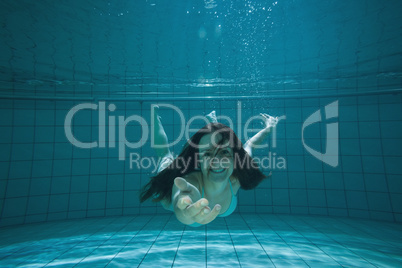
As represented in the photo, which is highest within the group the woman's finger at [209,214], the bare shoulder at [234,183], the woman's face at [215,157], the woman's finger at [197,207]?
the woman's face at [215,157]

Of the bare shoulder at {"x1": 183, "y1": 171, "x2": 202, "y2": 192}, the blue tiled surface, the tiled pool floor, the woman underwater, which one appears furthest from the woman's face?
the blue tiled surface

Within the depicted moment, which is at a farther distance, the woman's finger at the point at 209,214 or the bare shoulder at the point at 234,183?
the bare shoulder at the point at 234,183

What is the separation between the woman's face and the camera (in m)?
2.22

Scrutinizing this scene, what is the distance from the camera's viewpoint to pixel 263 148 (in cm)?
655

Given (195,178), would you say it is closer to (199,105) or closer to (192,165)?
(192,165)

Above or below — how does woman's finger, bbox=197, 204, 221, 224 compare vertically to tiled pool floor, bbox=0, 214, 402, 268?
above

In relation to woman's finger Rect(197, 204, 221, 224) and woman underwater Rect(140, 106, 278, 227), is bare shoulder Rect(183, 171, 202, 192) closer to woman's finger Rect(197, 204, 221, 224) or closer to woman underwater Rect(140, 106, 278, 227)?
woman underwater Rect(140, 106, 278, 227)

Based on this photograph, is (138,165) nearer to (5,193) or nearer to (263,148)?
(5,193)

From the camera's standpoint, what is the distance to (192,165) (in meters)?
2.75

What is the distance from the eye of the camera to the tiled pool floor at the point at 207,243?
3396 mm

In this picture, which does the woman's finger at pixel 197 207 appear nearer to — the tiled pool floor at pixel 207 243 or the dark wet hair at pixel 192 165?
the dark wet hair at pixel 192 165

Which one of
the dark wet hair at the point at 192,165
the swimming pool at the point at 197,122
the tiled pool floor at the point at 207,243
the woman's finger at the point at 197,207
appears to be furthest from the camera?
the swimming pool at the point at 197,122

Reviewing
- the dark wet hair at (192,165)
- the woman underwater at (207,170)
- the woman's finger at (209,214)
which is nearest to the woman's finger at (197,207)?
the woman's finger at (209,214)

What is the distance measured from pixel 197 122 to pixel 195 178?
4312 millimetres
